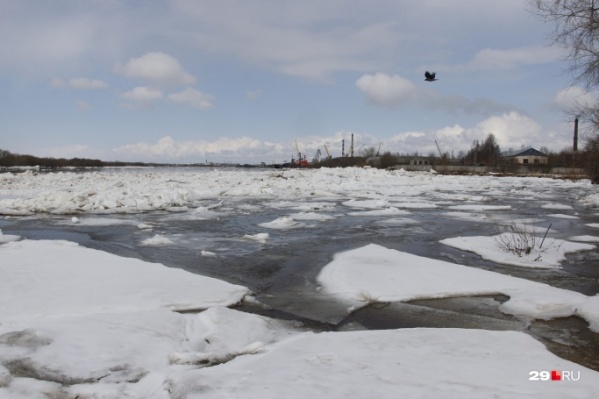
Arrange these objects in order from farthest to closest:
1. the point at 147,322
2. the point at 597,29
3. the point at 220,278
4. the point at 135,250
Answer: the point at 597,29
the point at 135,250
the point at 220,278
the point at 147,322

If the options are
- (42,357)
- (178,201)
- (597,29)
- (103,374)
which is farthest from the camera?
(178,201)

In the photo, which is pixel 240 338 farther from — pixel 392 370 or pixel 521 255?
pixel 521 255

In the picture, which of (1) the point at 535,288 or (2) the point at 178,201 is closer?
(1) the point at 535,288

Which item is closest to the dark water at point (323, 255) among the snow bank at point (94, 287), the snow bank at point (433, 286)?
the snow bank at point (433, 286)

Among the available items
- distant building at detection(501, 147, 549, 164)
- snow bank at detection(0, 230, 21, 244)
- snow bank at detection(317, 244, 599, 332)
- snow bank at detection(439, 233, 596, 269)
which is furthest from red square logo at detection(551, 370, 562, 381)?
distant building at detection(501, 147, 549, 164)

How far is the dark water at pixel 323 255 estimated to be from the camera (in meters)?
4.34

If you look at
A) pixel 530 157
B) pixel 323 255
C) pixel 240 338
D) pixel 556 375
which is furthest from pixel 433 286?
pixel 530 157

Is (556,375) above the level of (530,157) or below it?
below

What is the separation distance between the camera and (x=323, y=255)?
7461mm

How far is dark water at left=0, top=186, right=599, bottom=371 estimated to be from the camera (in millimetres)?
4344

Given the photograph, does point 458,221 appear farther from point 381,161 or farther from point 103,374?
point 381,161

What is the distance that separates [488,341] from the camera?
3.69 m

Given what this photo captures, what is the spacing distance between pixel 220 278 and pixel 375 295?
207 centimetres

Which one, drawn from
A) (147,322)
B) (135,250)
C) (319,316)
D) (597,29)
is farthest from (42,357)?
(597,29)
